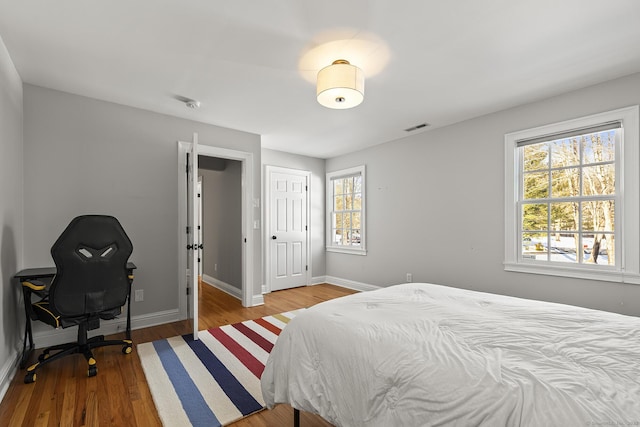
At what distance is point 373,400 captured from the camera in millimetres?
1229

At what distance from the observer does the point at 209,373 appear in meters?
2.37

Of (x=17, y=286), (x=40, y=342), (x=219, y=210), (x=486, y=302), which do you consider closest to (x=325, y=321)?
(x=486, y=302)

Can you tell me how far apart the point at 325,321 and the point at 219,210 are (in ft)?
14.5

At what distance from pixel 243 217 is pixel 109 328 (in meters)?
1.98

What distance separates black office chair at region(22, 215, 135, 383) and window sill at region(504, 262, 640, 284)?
391cm

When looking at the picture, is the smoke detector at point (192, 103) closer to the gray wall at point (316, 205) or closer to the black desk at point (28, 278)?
the black desk at point (28, 278)

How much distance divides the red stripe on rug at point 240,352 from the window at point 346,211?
109 inches

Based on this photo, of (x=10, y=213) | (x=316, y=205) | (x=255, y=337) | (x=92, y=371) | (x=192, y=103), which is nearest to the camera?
(x=92, y=371)

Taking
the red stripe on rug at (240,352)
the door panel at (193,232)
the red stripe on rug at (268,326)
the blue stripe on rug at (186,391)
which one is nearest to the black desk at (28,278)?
the blue stripe on rug at (186,391)

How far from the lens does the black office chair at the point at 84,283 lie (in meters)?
2.27

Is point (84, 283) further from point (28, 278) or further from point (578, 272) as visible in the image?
point (578, 272)

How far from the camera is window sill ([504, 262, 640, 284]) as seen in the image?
266 centimetres

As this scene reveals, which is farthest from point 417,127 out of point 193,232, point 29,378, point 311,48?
point 29,378

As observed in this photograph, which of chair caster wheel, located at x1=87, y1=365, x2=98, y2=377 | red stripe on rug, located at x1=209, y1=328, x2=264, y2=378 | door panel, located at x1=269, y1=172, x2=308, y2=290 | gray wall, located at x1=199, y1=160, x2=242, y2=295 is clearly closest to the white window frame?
red stripe on rug, located at x1=209, y1=328, x2=264, y2=378
